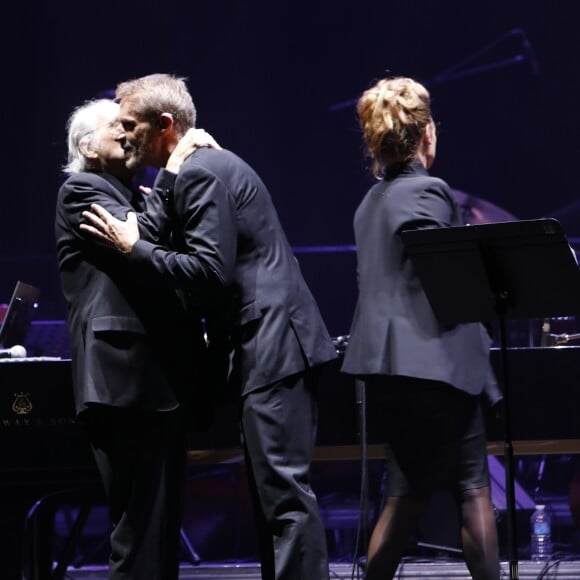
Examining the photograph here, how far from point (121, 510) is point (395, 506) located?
820mm

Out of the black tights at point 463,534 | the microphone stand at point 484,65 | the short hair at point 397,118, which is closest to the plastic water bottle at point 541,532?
the black tights at point 463,534

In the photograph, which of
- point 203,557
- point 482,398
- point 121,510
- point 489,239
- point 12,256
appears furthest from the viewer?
point 12,256

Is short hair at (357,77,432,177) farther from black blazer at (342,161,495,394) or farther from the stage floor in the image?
the stage floor

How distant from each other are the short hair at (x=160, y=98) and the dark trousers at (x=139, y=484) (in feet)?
2.71

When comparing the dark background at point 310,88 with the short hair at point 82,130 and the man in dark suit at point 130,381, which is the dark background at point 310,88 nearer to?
the short hair at point 82,130

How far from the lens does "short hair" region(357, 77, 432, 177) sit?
3338mm

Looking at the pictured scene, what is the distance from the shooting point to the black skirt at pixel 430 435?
3242 millimetres

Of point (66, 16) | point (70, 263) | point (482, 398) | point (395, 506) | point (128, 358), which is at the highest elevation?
point (66, 16)

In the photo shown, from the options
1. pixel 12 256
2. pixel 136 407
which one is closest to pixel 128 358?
pixel 136 407

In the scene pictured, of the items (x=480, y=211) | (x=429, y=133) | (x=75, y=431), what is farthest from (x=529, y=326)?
(x=75, y=431)

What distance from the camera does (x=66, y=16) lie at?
7.09 m

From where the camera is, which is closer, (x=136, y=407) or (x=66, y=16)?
(x=136, y=407)

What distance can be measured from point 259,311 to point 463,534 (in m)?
0.95

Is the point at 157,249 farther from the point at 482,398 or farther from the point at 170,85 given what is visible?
the point at 482,398
